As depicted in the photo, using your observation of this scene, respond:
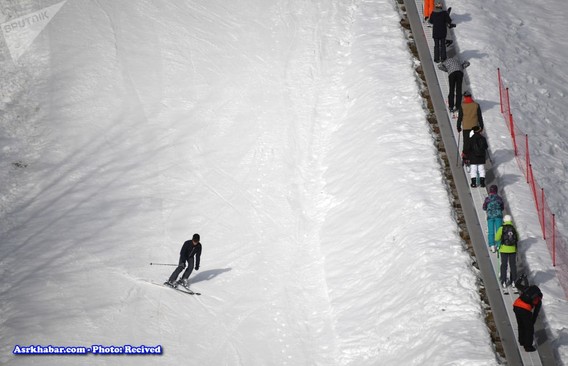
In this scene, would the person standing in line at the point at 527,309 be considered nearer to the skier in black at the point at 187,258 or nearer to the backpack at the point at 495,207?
the backpack at the point at 495,207

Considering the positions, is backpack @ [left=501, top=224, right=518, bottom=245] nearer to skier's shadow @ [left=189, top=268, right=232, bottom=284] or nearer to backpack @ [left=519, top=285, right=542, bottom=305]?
backpack @ [left=519, top=285, right=542, bottom=305]

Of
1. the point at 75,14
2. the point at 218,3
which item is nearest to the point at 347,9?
the point at 218,3

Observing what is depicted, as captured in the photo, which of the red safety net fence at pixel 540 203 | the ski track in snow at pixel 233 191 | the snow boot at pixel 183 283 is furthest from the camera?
the snow boot at pixel 183 283

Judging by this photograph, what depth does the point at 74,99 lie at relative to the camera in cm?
2523

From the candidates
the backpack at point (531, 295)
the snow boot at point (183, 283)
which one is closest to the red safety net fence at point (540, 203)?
the backpack at point (531, 295)

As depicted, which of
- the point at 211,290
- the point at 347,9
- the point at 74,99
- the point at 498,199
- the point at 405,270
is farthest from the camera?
the point at 347,9

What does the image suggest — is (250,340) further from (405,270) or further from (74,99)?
(74,99)

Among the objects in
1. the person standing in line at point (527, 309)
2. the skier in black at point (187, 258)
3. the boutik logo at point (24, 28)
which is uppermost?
the person standing in line at point (527, 309)

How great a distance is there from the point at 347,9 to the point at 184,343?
55.0 feet

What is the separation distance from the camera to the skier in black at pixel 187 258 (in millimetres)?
17438

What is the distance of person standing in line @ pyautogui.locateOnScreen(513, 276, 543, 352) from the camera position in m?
13.2

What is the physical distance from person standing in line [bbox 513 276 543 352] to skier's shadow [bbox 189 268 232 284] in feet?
25.8

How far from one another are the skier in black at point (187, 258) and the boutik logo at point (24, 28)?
13693 mm

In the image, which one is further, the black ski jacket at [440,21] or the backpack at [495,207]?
the black ski jacket at [440,21]
